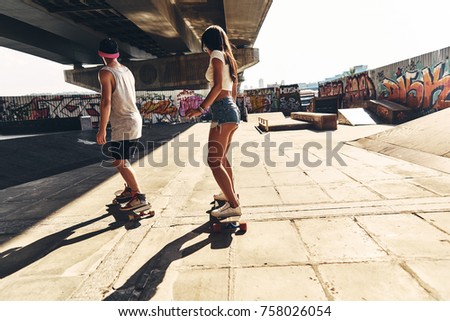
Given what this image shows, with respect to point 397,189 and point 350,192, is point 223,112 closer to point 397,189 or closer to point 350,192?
point 350,192

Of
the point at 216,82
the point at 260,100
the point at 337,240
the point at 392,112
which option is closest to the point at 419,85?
the point at 392,112

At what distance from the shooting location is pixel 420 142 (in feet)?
20.2

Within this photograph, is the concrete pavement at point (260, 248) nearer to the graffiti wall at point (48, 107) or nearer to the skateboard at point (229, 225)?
the skateboard at point (229, 225)

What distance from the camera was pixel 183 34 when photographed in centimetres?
1583

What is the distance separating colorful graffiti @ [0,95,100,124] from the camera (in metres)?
19.9

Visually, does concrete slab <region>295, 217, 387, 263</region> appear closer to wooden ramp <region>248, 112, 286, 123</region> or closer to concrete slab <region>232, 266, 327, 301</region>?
concrete slab <region>232, 266, 327, 301</region>

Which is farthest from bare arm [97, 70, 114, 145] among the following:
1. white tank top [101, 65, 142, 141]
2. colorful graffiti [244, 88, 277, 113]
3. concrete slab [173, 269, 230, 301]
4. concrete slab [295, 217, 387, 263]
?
colorful graffiti [244, 88, 277, 113]

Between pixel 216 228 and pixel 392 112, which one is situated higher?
pixel 392 112

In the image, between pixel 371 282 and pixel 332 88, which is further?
pixel 332 88

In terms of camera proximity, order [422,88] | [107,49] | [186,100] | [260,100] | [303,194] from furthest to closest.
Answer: [260,100] → [186,100] → [422,88] → [303,194] → [107,49]

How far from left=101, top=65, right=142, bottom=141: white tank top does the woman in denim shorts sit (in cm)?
100

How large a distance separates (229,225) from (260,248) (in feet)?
1.63

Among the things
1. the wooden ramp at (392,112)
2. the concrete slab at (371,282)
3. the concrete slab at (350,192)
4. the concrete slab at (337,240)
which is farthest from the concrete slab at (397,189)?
the wooden ramp at (392,112)
